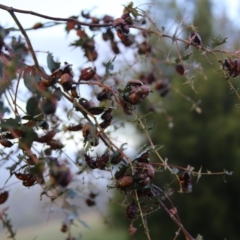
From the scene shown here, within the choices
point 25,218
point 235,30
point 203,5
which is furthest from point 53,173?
point 203,5

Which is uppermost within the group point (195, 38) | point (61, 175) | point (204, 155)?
point (204, 155)

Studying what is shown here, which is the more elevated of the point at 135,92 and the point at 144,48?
the point at 144,48

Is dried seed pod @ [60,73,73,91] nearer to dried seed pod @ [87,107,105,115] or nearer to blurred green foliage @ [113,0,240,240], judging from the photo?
dried seed pod @ [87,107,105,115]

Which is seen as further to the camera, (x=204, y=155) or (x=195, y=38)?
(x=204, y=155)

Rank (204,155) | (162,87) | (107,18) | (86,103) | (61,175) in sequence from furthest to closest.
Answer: (204,155), (162,87), (107,18), (86,103), (61,175)

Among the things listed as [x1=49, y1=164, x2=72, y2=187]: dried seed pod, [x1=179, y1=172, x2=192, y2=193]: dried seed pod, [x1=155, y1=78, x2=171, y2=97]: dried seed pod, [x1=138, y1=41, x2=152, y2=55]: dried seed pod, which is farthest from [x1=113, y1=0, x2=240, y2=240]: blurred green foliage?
[x1=49, y1=164, x2=72, y2=187]: dried seed pod

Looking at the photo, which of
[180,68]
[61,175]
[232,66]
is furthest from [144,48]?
[61,175]

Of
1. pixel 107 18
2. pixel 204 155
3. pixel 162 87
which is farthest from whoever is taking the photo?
pixel 204 155

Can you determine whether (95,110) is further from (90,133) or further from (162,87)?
(162,87)

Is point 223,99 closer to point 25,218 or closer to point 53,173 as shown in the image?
point 25,218
